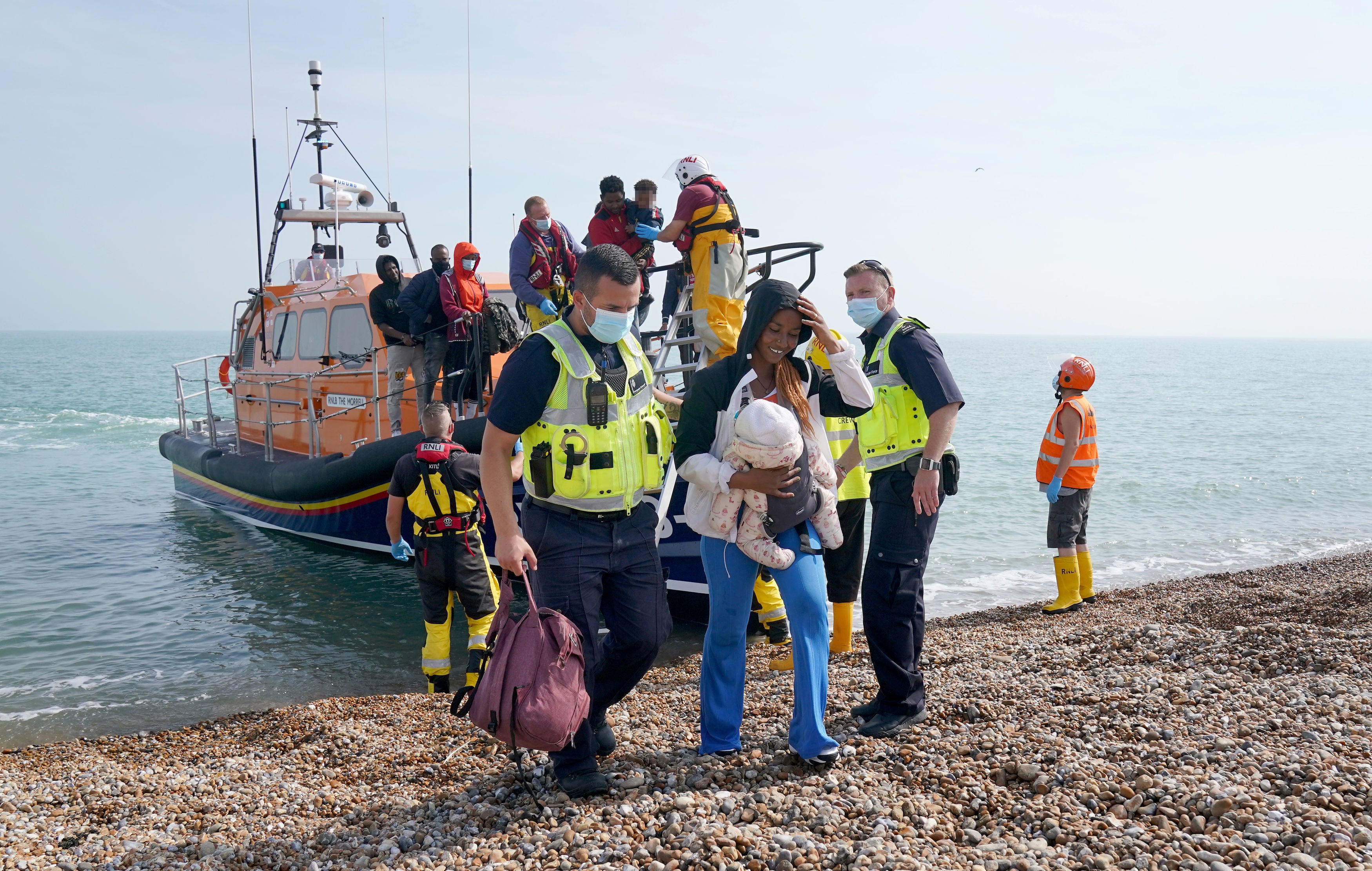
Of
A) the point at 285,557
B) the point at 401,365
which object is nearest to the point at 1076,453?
the point at 401,365

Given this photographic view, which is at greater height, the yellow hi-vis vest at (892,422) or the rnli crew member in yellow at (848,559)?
the yellow hi-vis vest at (892,422)

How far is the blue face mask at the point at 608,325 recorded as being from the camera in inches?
108

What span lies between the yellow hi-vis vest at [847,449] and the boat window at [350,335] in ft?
18.0

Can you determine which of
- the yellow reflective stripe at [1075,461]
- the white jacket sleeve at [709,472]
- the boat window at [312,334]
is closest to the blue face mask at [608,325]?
the white jacket sleeve at [709,472]

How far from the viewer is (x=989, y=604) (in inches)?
324

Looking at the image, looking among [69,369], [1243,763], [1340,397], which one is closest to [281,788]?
[1243,763]

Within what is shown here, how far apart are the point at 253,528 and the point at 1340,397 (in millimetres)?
48536

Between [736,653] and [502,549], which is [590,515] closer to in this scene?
[502,549]

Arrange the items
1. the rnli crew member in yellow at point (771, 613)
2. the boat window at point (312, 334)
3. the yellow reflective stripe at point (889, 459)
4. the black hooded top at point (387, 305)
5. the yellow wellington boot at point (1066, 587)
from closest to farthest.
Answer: the yellow reflective stripe at point (889, 459), the rnli crew member in yellow at point (771, 613), the yellow wellington boot at point (1066, 587), the black hooded top at point (387, 305), the boat window at point (312, 334)

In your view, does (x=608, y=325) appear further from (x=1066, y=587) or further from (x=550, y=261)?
(x=1066, y=587)

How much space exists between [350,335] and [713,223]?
503 cm

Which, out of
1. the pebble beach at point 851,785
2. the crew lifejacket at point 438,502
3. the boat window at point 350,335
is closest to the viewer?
the pebble beach at point 851,785

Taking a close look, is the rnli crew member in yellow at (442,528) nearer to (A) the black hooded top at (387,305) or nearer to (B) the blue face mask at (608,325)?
(B) the blue face mask at (608,325)

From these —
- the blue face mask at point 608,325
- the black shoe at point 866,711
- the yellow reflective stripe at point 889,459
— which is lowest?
the black shoe at point 866,711
